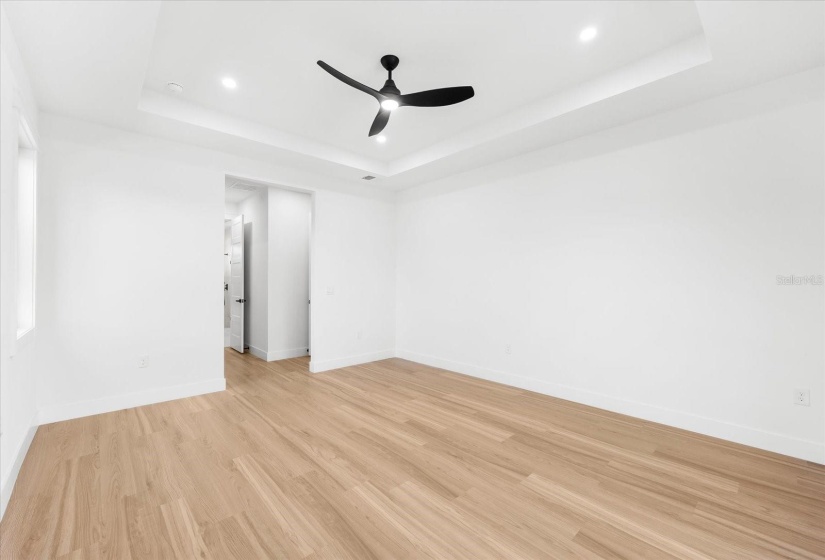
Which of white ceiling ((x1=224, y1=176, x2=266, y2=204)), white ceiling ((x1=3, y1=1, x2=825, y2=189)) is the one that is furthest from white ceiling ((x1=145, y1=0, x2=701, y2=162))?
white ceiling ((x1=224, y1=176, x2=266, y2=204))

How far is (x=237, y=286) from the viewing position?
643 centimetres

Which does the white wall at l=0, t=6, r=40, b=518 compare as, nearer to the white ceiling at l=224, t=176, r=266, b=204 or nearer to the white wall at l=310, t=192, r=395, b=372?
the white wall at l=310, t=192, r=395, b=372

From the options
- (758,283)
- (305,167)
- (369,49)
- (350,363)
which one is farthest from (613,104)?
(350,363)

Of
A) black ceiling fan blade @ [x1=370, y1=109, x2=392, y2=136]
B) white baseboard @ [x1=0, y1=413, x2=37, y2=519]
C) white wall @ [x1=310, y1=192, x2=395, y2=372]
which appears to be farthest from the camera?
white wall @ [x1=310, y1=192, x2=395, y2=372]

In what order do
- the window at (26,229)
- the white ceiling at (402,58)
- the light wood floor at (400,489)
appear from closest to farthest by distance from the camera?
the light wood floor at (400,489) < the white ceiling at (402,58) < the window at (26,229)

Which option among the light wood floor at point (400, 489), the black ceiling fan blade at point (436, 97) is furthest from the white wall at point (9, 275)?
the black ceiling fan blade at point (436, 97)

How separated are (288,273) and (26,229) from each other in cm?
320

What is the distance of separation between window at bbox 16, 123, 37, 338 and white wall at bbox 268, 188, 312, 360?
2.85 meters

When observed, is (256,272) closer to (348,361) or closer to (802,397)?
(348,361)

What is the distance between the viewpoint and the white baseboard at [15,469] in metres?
1.93

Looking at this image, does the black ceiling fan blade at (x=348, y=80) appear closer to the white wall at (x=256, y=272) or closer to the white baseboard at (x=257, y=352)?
the white wall at (x=256, y=272)

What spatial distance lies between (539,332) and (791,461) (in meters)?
2.11

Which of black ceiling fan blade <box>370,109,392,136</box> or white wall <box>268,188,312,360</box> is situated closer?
black ceiling fan blade <box>370,109,392,136</box>

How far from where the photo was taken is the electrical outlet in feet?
8.38
